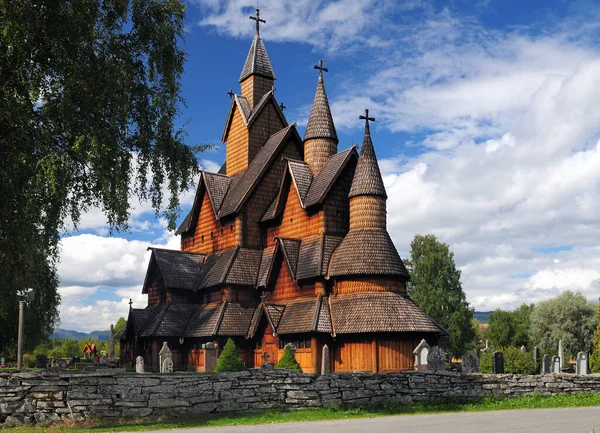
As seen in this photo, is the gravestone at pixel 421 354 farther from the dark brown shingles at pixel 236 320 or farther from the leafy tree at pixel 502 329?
the leafy tree at pixel 502 329

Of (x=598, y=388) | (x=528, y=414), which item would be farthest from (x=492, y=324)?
(x=528, y=414)

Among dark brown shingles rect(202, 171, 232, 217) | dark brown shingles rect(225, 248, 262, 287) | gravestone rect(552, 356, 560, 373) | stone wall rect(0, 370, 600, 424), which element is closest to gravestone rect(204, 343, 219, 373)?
dark brown shingles rect(225, 248, 262, 287)

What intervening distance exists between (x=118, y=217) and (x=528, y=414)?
13.9 metres

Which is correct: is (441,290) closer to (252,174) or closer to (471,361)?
(252,174)

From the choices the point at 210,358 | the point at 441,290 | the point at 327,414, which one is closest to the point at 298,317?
the point at 210,358

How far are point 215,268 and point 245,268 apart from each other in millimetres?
2430

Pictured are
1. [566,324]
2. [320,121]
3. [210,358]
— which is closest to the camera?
[210,358]

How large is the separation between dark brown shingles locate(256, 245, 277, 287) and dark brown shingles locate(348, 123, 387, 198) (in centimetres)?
622

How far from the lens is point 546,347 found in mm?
72625

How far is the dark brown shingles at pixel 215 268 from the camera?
38.2 m

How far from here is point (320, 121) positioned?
4041 cm

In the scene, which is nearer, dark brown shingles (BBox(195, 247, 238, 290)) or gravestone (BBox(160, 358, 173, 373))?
gravestone (BBox(160, 358, 173, 373))

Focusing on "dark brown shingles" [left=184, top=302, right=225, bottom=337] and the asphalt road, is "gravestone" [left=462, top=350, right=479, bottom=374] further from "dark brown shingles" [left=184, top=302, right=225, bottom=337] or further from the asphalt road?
"dark brown shingles" [left=184, top=302, right=225, bottom=337]

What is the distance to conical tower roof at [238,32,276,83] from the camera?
46.1m
